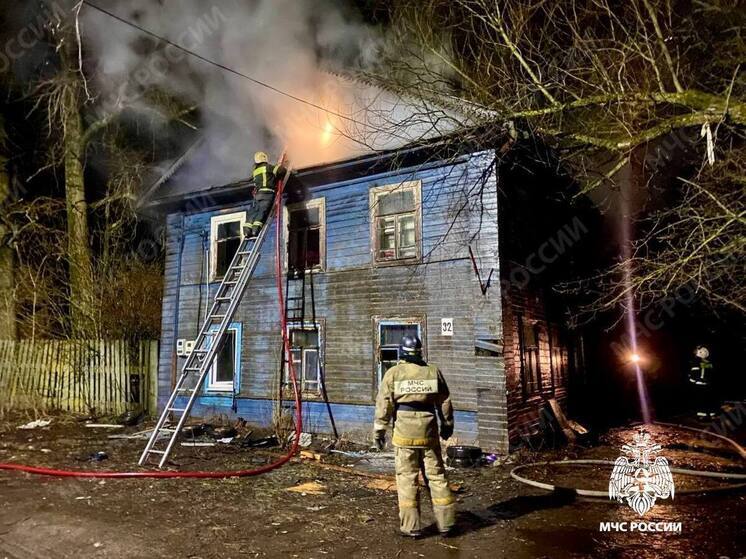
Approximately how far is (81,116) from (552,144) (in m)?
15.2

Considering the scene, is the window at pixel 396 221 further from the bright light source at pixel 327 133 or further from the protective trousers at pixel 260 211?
the bright light source at pixel 327 133

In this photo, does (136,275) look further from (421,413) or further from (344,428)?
(421,413)

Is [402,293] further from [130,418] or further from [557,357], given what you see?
[130,418]

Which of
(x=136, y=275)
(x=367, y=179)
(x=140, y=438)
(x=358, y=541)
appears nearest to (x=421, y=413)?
(x=358, y=541)

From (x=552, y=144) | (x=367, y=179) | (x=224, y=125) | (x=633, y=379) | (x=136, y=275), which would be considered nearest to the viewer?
(x=552, y=144)

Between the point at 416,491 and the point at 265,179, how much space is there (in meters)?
7.12

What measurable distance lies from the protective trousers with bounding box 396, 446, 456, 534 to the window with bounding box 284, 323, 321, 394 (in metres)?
5.59

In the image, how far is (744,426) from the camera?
37.6 feet

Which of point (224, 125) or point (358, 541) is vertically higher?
point (224, 125)

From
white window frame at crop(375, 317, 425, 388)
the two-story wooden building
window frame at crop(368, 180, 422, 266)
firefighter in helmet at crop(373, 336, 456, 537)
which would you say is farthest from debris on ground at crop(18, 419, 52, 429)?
firefighter in helmet at crop(373, 336, 456, 537)

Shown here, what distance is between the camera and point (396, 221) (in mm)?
9828

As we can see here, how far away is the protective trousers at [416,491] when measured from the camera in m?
4.68

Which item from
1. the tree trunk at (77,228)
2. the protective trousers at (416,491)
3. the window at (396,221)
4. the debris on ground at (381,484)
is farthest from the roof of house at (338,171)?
the debris on ground at (381,484)

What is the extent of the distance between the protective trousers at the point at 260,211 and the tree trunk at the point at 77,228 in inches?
284
